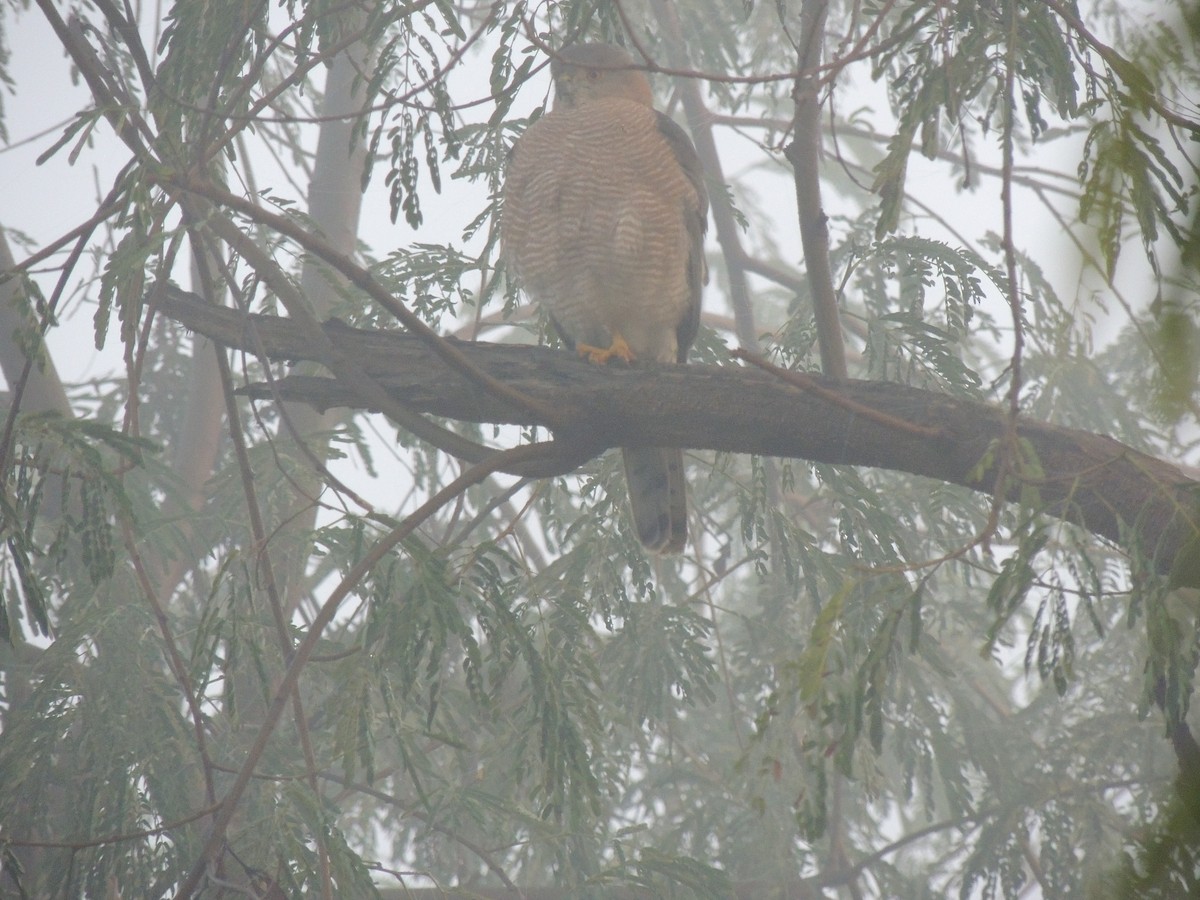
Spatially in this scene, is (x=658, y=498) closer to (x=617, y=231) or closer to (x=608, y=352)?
(x=608, y=352)

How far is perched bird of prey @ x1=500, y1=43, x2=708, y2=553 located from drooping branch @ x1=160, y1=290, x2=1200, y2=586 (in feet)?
3.00

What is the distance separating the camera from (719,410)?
2553mm

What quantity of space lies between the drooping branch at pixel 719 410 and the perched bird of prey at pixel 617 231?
92 cm

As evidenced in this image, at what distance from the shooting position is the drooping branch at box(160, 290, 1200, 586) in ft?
7.59

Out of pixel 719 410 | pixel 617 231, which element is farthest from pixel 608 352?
pixel 719 410

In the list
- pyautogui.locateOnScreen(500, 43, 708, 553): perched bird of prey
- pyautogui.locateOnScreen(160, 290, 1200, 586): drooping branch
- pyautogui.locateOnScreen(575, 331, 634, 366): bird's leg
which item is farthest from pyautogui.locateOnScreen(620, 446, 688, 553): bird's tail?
pyautogui.locateOnScreen(160, 290, 1200, 586): drooping branch

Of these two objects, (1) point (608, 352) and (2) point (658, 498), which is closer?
(2) point (658, 498)

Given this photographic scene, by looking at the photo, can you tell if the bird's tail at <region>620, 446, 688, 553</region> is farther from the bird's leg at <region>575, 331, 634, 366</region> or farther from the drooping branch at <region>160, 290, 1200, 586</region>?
the drooping branch at <region>160, 290, 1200, 586</region>

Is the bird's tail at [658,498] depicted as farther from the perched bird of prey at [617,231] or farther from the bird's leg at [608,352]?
the bird's leg at [608,352]

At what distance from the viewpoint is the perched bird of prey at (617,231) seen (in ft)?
11.8

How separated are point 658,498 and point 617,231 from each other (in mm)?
880

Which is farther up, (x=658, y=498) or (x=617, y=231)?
(x=617, y=231)

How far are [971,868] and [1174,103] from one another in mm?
3655

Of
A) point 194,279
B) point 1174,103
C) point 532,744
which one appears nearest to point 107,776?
point 532,744
